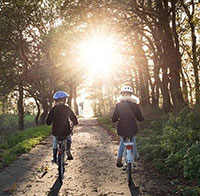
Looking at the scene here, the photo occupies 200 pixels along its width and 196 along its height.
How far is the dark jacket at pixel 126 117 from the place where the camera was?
285 inches

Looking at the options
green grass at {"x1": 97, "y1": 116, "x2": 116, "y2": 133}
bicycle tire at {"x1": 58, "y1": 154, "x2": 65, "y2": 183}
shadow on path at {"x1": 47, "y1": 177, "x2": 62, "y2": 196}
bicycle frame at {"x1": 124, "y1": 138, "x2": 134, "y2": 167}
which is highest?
green grass at {"x1": 97, "y1": 116, "x2": 116, "y2": 133}

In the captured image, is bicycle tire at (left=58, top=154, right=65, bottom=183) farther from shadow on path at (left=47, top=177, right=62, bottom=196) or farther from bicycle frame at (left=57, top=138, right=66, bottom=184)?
shadow on path at (left=47, top=177, right=62, bottom=196)

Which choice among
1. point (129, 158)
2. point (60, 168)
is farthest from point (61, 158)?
point (129, 158)

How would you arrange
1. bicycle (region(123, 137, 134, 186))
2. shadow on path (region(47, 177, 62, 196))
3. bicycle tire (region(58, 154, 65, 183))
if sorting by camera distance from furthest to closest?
1. bicycle tire (region(58, 154, 65, 183))
2. bicycle (region(123, 137, 134, 186))
3. shadow on path (region(47, 177, 62, 196))

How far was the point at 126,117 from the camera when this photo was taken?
7332mm

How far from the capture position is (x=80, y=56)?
30.8 meters

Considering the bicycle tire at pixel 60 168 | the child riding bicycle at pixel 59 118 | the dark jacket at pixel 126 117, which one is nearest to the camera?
the bicycle tire at pixel 60 168

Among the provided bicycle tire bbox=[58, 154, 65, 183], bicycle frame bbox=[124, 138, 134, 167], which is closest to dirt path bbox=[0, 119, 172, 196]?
bicycle tire bbox=[58, 154, 65, 183]

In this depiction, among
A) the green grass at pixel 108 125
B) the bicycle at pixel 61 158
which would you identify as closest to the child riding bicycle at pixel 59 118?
the bicycle at pixel 61 158

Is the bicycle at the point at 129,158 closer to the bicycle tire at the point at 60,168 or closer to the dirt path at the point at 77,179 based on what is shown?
the dirt path at the point at 77,179

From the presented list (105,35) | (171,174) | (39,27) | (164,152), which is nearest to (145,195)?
(171,174)

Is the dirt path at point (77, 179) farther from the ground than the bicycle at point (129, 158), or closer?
closer

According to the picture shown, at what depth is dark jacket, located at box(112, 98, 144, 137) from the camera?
7.23 m

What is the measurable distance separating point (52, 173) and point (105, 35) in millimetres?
12482
